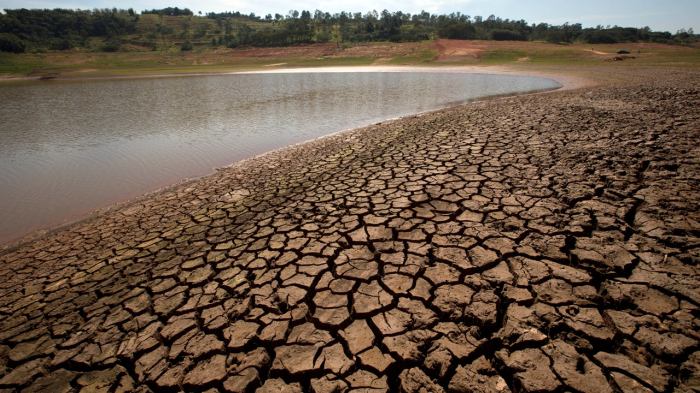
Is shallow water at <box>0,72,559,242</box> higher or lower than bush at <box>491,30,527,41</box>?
lower

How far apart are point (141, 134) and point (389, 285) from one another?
1062cm

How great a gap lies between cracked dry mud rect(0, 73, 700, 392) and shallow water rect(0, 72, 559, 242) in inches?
67.7

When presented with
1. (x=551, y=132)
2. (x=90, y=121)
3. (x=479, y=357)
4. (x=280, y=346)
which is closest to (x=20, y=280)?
(x=280, y=346)

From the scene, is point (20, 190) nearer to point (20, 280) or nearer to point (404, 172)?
point (20, 280)

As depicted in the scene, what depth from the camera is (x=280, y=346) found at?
238 cm

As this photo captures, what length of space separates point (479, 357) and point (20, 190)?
8.50m

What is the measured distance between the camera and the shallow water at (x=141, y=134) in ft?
20.7

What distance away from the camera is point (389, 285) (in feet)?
9.44

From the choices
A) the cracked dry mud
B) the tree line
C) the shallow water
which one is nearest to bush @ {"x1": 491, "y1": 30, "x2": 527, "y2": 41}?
the tree line

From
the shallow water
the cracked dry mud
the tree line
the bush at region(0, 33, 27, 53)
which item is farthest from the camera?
the tree line

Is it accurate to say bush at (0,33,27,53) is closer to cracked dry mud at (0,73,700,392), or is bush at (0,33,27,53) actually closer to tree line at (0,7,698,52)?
tree line at (0,7,698,52)

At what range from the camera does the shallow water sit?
632cm

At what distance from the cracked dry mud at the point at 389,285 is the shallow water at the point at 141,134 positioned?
5.64 feet

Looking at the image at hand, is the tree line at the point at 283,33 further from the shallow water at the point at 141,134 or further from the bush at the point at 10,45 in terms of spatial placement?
the shallow water at the point at 141,134
